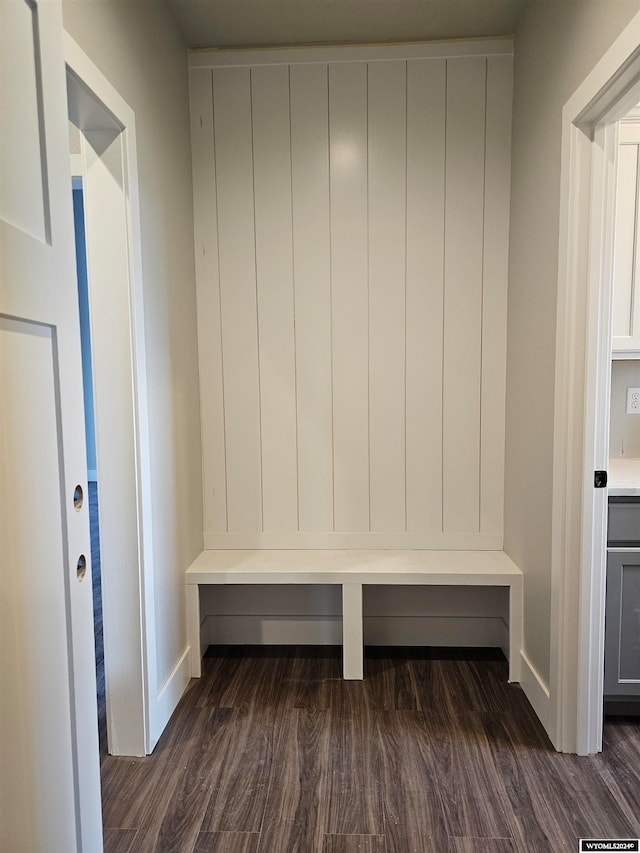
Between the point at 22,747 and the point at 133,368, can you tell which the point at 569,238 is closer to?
the point at 133,368

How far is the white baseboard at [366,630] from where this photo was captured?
2.68 metres

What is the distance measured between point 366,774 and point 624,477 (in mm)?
1358

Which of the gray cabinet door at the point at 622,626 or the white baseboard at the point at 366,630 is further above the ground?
the gray cabinet door at the point at 622,626

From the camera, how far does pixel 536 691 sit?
2.14 metres

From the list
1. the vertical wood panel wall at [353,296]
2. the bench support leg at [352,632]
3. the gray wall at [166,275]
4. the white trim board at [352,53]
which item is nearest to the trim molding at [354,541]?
the vertical wood panel wall at [353,296]

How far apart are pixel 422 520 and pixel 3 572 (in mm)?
1943

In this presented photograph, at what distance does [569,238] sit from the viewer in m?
1.82

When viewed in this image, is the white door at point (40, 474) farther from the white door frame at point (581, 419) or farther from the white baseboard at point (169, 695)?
the white door frame at point (581, 419)

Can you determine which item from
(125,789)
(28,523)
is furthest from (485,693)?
(28,523)

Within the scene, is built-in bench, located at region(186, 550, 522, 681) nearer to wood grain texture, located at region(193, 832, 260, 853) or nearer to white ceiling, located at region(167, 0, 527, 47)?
wood grain texture, located at region(193, 832, 260, 853)

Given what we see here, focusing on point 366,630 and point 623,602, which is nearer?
point 623,602

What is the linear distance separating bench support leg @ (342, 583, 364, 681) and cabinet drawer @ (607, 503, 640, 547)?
38.6 inches

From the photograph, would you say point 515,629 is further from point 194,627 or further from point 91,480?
point 91,480

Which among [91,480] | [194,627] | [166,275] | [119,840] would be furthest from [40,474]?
[91,480]
